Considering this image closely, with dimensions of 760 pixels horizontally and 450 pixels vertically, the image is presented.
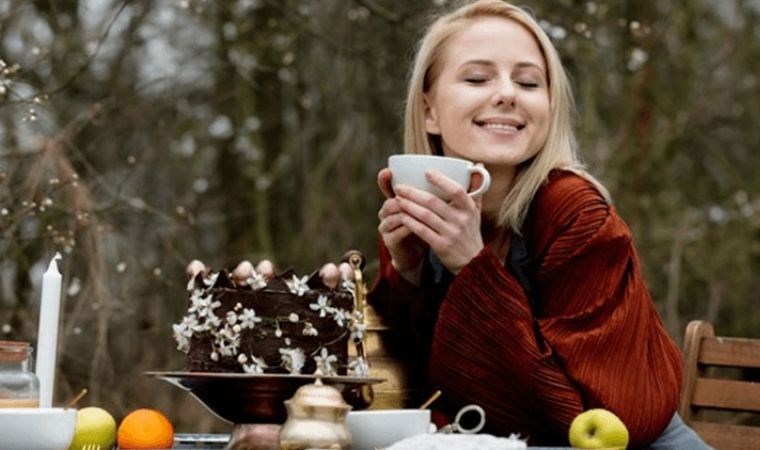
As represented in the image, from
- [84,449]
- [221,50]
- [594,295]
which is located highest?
[221,50]

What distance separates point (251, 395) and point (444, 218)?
44 centimetres

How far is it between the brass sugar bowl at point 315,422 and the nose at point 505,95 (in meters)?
0.78

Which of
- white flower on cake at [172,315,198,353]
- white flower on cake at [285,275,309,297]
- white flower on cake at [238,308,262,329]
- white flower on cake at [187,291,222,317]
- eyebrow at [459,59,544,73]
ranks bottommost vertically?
white flower on cake at [172,315,198,353]

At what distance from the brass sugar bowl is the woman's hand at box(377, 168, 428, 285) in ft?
1.69

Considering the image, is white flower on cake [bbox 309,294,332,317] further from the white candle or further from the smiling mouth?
the smiling mouth

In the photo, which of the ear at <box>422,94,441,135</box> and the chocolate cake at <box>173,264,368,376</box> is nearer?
the chocolate cake at <box>173,264,368,376</box>

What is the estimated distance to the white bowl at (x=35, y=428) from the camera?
1.96 metres

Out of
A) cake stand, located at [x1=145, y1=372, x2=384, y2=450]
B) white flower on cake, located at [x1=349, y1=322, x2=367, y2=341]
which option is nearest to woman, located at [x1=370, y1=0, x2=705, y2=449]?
white flower on cake, located at [x1=349, y1=322, x2=367, y2=341]

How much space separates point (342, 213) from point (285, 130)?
1.62ft

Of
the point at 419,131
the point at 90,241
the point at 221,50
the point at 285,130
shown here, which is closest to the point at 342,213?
the point at 285,130

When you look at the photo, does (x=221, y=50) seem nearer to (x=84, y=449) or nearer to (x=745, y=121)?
(x=745, y=121)

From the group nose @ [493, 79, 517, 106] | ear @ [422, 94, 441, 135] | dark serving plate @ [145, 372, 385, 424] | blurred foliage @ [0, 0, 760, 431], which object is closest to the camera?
dark serving plate @ [145, 372, 385, 424]

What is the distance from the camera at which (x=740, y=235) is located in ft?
24.5

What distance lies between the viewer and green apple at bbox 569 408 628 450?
6.82 ft
